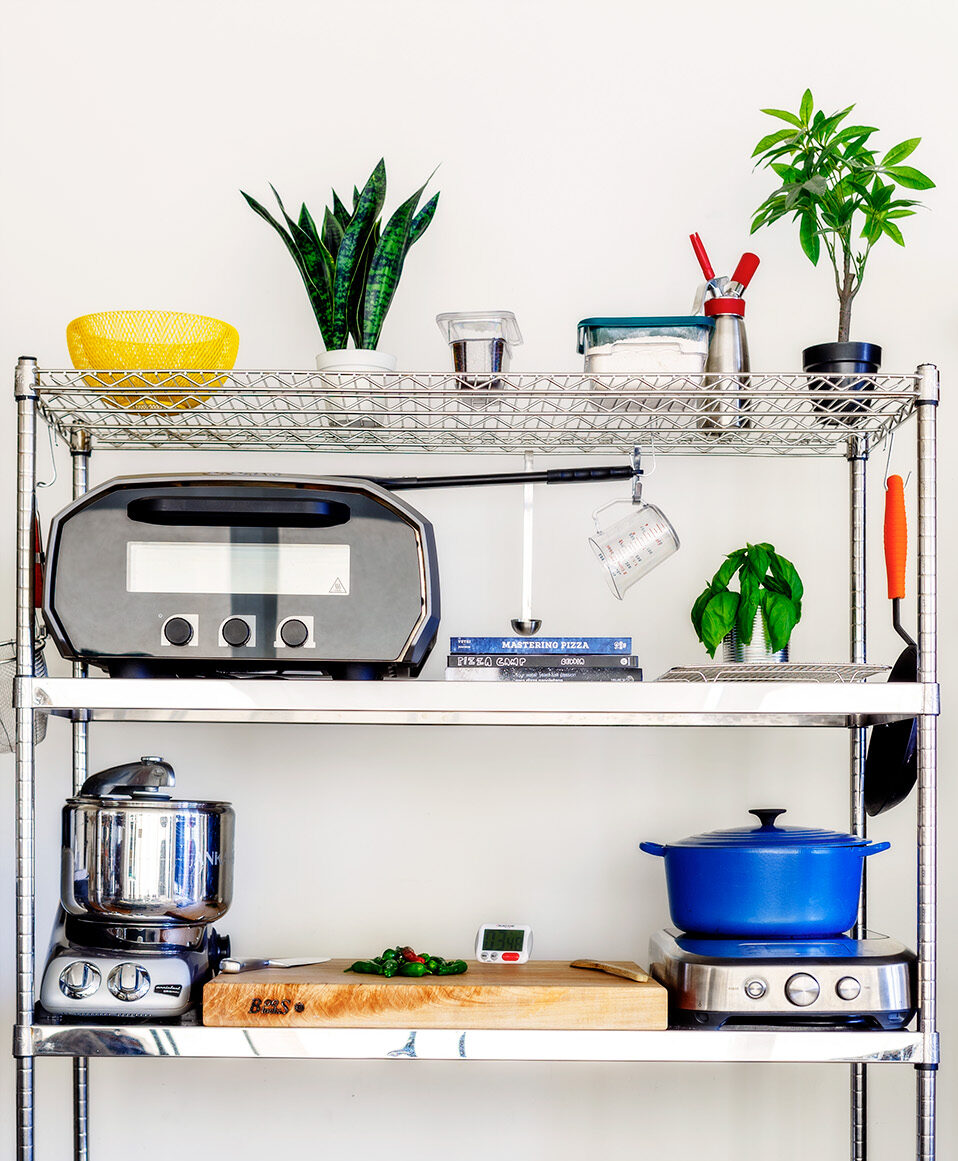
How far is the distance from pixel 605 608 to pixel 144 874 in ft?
2.57

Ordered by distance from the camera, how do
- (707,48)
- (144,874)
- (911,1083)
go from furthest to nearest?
(707,48), (911,1083), (144,874)

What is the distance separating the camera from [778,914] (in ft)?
4.82

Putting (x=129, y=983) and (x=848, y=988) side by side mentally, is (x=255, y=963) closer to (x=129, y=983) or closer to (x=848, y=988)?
(x=129, y=983)

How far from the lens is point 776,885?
147cm

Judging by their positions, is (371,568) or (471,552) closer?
(371,568)

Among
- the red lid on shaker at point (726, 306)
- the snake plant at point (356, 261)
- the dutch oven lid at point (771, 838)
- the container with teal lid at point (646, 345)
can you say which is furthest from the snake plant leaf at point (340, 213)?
the dutch oven lid at point (771, 838)

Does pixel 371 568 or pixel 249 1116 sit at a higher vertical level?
pixel 371 568

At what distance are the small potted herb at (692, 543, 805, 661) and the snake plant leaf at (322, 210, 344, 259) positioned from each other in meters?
0.71

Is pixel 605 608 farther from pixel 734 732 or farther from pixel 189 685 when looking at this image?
pixel 189 685

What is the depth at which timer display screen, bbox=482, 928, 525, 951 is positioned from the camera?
1600 mm

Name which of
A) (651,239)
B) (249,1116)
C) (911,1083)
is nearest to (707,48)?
(651,239)

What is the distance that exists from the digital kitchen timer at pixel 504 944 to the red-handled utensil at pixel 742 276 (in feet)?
2.99

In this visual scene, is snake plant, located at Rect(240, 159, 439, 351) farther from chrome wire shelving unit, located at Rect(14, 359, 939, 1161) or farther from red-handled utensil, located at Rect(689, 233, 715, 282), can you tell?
red-handled utensil, located at Rect(689, 233, 715, 282)

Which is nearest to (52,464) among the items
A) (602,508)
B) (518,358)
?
(518,358)
